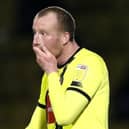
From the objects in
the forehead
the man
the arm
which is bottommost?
the arm

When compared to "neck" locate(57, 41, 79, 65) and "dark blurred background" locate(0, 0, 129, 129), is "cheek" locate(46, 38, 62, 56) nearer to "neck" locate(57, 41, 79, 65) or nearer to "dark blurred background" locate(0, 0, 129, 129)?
"neck" locate(57, 41, 79, 65)

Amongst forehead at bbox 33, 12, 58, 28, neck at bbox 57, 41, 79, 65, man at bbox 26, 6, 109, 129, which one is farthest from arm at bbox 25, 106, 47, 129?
forehead at bbox 33, 12, 58, 28

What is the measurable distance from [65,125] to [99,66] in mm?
395

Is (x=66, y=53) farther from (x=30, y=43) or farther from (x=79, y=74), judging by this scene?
(x=30, y=43)

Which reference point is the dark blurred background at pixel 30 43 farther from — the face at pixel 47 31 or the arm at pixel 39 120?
the face at pixel 47 31

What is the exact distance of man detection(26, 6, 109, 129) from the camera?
5852mm

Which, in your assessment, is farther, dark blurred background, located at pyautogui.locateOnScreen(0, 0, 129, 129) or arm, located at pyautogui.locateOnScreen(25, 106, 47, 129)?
dark blurred background, located at pyautogui.locateOnScreen(0, 0, 129, 129)

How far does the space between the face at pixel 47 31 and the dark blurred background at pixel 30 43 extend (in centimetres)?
588

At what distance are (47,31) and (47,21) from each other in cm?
6

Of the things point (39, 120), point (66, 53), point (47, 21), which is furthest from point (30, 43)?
point (47, 21)

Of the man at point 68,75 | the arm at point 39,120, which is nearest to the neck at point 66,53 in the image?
the man at point 68,75

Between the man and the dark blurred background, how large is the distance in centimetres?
583

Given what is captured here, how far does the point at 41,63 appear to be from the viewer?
237 inches

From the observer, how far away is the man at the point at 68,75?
5.85 metres
